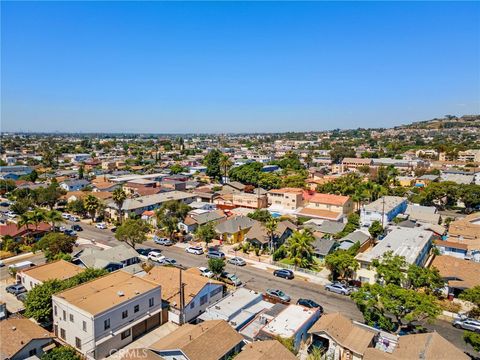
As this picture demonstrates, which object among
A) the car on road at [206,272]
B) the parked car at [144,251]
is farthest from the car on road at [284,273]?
the parked car at [144,251]

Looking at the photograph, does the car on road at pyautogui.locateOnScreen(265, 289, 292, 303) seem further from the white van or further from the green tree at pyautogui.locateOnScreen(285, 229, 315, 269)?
the white van

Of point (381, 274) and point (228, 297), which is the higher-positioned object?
point (381, 274)

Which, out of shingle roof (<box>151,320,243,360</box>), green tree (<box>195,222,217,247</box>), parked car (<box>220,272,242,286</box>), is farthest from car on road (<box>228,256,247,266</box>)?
shingle roof (<box>151,320,243,360</box>)

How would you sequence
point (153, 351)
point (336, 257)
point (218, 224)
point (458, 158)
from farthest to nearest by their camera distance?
point (458, 158) < point (218, 224) < point (336, 257) < point (153, 351)

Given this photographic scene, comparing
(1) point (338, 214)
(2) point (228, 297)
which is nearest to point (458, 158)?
(1) point (338, 214)

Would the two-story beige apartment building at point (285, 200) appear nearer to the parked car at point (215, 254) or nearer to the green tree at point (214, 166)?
the parked car at point (215, 254)

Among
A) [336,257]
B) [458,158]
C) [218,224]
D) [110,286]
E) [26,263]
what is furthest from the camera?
[458,158]

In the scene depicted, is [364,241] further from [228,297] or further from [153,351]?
[153,351]
